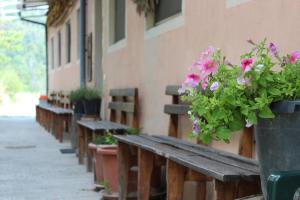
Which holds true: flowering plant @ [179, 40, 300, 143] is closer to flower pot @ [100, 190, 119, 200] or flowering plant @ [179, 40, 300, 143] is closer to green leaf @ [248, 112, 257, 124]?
green leaf @ [248, 112, 257, 124]

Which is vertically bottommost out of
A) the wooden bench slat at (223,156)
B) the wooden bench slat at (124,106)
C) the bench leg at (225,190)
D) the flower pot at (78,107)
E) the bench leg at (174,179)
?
the bench leg at (174,179)

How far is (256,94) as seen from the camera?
70.4 inches

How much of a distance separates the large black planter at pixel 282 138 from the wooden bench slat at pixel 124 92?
4.24 metres

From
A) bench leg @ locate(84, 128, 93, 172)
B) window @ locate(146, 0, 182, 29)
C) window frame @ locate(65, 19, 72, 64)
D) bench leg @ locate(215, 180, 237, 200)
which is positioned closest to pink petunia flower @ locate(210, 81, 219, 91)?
bench leg @ locate(215, 180, 237, 200)

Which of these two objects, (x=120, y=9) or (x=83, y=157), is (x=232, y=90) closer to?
(x=83, y=157)

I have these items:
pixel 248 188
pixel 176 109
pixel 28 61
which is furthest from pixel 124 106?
pixel 28 61

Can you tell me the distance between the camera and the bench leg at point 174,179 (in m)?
3.12

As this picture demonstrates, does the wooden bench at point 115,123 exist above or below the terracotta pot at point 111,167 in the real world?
above

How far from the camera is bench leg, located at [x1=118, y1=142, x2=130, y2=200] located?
14.2ft

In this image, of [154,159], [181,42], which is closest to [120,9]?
[181,42]

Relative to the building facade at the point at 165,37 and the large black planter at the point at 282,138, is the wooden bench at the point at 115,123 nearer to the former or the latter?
the building facade at the point at 165,37

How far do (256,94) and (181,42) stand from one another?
2801mm

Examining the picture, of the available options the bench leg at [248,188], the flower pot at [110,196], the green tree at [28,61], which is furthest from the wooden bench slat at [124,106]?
the green tree at [28,61]

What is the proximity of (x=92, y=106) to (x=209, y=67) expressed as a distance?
6.10 meters
